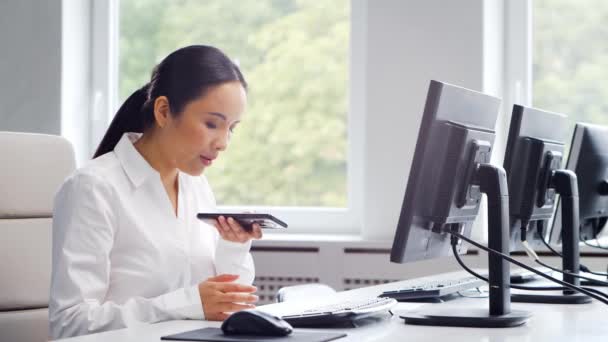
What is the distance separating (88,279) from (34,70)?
218 centimetres

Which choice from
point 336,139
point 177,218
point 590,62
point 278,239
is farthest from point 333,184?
point 177,218

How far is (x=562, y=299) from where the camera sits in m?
2.04

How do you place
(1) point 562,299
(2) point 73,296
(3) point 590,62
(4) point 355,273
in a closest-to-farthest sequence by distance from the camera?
1. (2) point 73,296
2. (1) point 562,299
3. (4) point 355,273
4. (3) point 590,62

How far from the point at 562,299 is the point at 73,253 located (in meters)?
1.11

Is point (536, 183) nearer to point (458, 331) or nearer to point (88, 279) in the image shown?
point (458, 331)

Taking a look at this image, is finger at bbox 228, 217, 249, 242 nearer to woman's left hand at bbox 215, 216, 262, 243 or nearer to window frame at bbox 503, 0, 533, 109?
woman's left hand at bbox 215, 216, 262, 243

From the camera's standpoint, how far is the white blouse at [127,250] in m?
1.81

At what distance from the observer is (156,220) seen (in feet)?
6.79

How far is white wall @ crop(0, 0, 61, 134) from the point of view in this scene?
379 centimetres

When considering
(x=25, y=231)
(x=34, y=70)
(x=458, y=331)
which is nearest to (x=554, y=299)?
(x=458, y=331)

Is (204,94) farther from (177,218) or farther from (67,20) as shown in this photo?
(67,20)

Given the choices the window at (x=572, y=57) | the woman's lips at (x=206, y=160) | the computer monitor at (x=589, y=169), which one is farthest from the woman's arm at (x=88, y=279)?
the window at (x=572, y=57)

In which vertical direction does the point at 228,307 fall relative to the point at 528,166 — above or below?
below

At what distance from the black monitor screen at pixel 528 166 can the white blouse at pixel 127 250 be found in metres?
0.66
